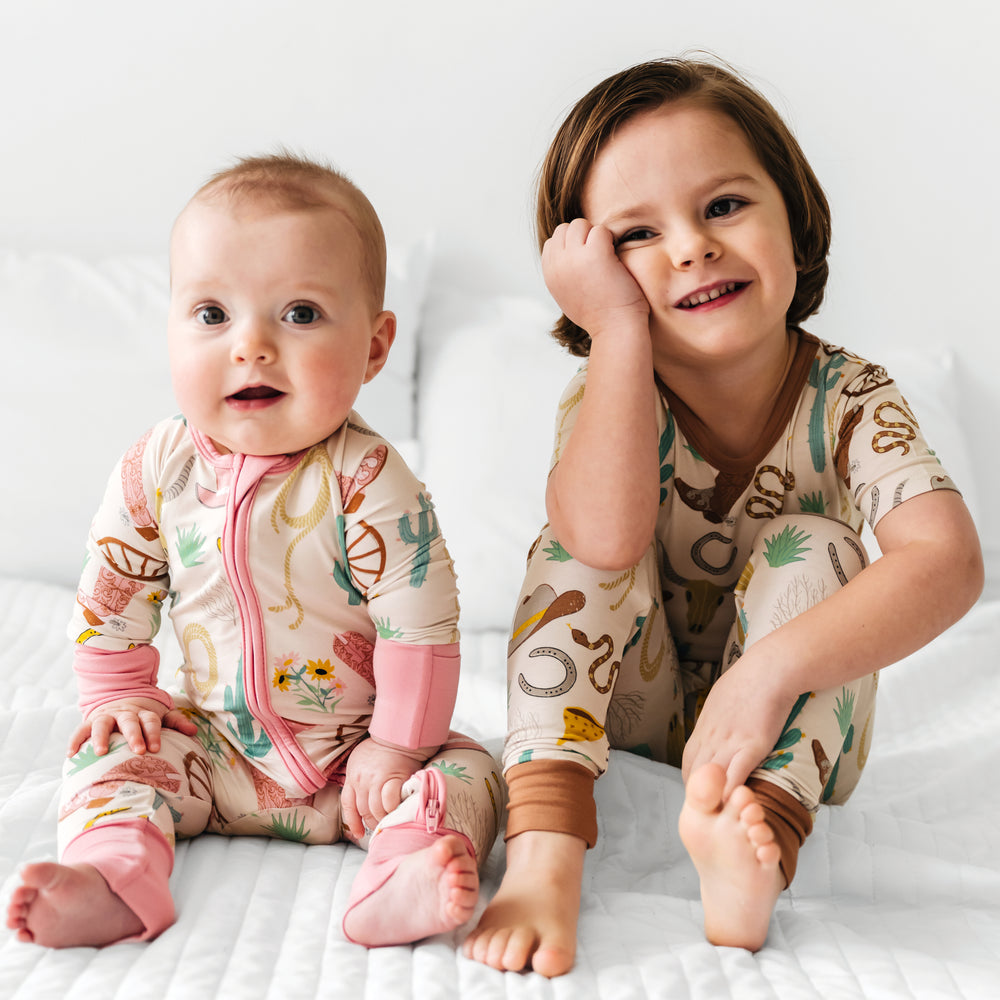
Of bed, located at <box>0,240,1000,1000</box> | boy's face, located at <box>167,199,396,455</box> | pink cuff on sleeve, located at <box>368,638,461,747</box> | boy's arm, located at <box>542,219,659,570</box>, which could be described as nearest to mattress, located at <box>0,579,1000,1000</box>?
bed, located at <box>0,240,1000,1000</box>

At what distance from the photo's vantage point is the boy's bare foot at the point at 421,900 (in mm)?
724

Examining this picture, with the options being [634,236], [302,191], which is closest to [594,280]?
[634,236]

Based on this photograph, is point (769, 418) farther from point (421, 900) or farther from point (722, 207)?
point (421, 900)

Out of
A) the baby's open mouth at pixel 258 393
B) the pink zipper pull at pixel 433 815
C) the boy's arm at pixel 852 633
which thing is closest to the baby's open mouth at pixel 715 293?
the boy's arm at pixel 852 633

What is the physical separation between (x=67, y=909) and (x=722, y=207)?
748 millimetres

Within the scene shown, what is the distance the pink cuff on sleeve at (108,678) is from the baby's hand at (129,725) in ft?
0.04

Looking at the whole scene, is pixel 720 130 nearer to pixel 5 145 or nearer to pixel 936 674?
pixel 936 674

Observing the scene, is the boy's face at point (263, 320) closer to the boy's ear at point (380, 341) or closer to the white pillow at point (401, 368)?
the boy's ear at point (380, 341)

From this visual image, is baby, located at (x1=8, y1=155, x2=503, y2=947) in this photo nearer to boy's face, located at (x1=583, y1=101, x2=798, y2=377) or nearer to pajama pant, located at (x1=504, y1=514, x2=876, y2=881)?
pajama pant, located at (x1=504, y1=514, x2=876, y2=881)

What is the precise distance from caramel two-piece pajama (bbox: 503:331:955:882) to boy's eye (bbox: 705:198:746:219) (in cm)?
16

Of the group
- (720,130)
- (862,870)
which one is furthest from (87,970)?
(720,130)

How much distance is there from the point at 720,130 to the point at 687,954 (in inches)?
26.4

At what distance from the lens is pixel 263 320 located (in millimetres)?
844

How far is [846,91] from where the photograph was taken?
1.80m
